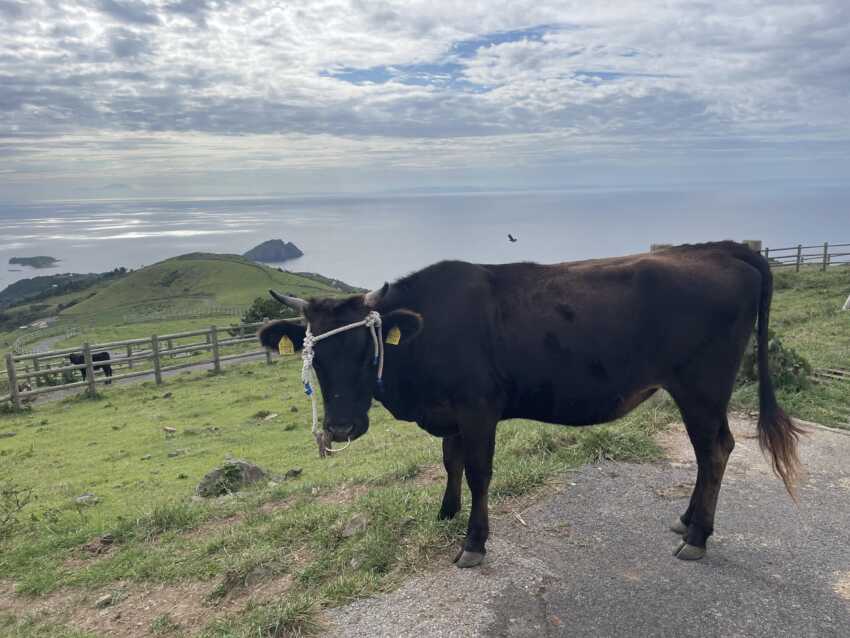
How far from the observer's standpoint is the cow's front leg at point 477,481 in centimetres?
432

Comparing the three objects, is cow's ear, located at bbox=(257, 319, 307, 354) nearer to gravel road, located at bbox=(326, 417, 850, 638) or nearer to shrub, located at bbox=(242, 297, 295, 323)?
gravel road, located at bbox=(326, 417, 850, 638)

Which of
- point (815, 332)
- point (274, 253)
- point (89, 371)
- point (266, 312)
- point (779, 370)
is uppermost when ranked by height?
point (779, 370)

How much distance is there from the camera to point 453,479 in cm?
491

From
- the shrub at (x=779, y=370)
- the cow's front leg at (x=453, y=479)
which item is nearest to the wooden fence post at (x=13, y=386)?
the cow's front leg at (x=453, y=479)

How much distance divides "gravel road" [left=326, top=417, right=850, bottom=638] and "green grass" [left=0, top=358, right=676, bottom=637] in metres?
0.31

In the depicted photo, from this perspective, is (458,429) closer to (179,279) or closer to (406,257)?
(179,279)

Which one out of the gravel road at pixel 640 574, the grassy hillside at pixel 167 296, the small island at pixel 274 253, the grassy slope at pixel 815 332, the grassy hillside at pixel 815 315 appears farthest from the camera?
the small island at pixel 274 253

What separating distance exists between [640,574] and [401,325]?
225cm

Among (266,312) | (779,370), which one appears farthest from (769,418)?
(266,312)

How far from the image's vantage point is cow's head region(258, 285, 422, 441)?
4148 millimetres

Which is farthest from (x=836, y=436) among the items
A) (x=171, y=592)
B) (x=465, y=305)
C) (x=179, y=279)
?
(x=179, y=279)

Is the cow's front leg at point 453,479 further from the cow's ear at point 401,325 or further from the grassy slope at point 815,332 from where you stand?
the grassy slope at point 815,332

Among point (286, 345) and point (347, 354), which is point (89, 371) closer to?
point (286, 345)

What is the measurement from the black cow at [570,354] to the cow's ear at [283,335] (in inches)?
0.5
